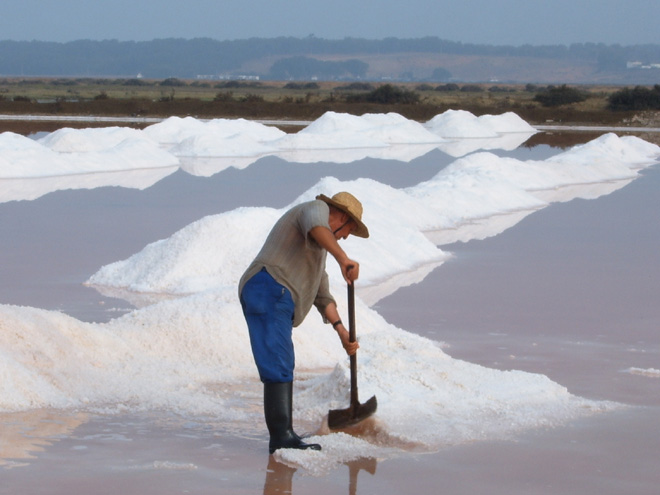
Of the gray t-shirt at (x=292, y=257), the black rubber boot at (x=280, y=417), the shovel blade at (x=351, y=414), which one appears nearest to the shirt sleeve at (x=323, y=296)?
the gray t-shirt at (x=292, y=257)

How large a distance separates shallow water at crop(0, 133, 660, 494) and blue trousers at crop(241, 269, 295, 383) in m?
0.33

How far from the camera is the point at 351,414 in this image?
11.5 feet

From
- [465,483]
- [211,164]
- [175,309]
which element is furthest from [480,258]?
[211,164]

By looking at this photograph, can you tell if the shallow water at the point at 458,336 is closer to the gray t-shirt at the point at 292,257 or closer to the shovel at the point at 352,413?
the shovel at the point at 352,413

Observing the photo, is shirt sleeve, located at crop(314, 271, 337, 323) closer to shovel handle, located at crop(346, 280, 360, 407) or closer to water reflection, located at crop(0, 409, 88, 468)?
shovel handle, located at crop(346, 280, 360, 407)

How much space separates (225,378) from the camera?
4344 mm

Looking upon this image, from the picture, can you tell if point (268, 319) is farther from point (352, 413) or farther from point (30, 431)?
point (30, 431)

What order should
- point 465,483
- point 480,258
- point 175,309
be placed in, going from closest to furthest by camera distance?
point 465,483 → point 175,309 → point 480,258

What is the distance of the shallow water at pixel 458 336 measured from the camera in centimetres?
312

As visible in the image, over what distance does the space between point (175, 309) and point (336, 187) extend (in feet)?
12.2

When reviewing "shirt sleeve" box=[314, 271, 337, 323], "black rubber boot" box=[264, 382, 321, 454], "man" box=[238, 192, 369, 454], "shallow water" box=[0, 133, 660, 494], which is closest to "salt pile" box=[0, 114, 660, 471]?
"black rubber boot" box=[264, 382, 321, 454]

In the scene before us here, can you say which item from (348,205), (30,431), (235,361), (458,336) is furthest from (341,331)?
(458,336)

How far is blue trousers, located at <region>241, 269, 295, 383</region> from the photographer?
304cm

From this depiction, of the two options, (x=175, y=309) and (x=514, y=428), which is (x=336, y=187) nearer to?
(x=175, y=309)
